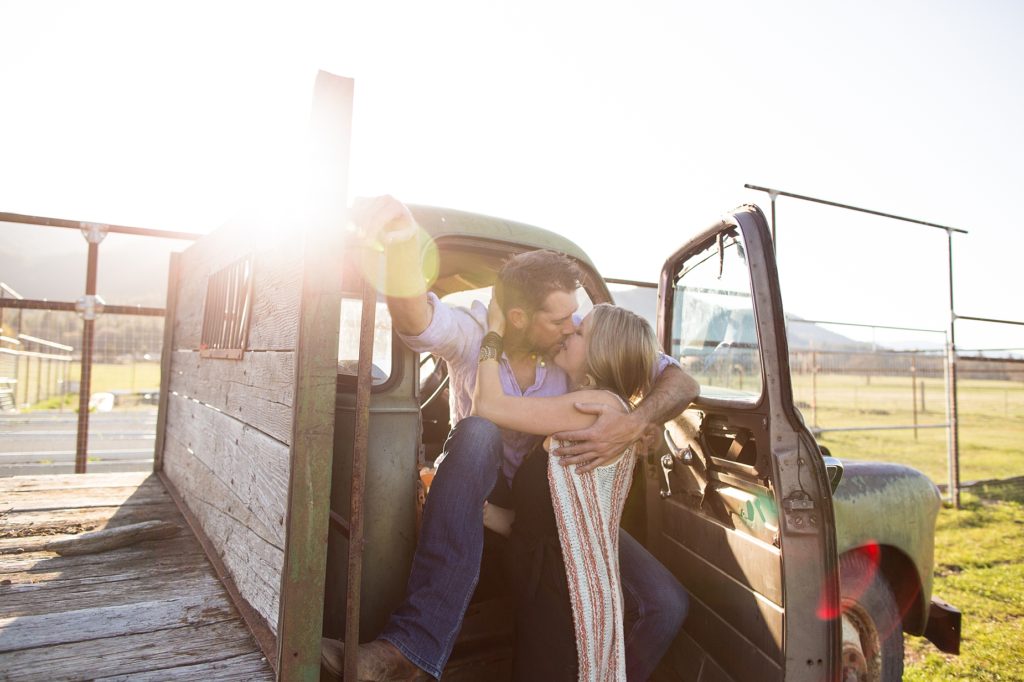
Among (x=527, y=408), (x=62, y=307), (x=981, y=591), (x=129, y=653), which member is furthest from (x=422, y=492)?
(x=981, y=591)

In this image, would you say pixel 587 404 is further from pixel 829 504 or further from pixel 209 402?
pixel 209 402

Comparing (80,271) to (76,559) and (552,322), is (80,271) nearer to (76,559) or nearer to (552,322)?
(76,559)

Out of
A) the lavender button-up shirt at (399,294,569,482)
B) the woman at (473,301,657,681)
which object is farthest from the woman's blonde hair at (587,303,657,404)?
the lavender button-up shirt at (399,294,569,482)

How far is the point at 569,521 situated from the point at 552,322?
2.54ft

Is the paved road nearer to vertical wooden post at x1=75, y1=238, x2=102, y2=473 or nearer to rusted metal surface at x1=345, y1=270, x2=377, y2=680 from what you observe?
vertical wooden post at x1=75, y1=238, x2=102, y2=473

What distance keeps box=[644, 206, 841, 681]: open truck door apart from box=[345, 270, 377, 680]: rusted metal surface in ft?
4.19

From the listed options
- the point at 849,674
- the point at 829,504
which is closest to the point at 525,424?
the point at 829,504

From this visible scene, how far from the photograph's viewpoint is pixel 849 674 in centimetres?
220

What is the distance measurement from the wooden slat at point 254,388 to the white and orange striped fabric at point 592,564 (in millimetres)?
916

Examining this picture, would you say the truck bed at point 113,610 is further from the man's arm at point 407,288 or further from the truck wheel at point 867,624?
the truck wheel at point 867,624

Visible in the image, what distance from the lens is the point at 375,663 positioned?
1549 millimetres

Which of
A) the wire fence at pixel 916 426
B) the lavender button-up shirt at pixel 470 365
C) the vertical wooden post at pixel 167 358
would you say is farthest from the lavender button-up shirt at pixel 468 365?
the wire fence at pixel 916 426

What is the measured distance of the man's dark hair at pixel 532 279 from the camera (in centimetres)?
221

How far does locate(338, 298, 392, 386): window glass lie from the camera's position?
2.13m
